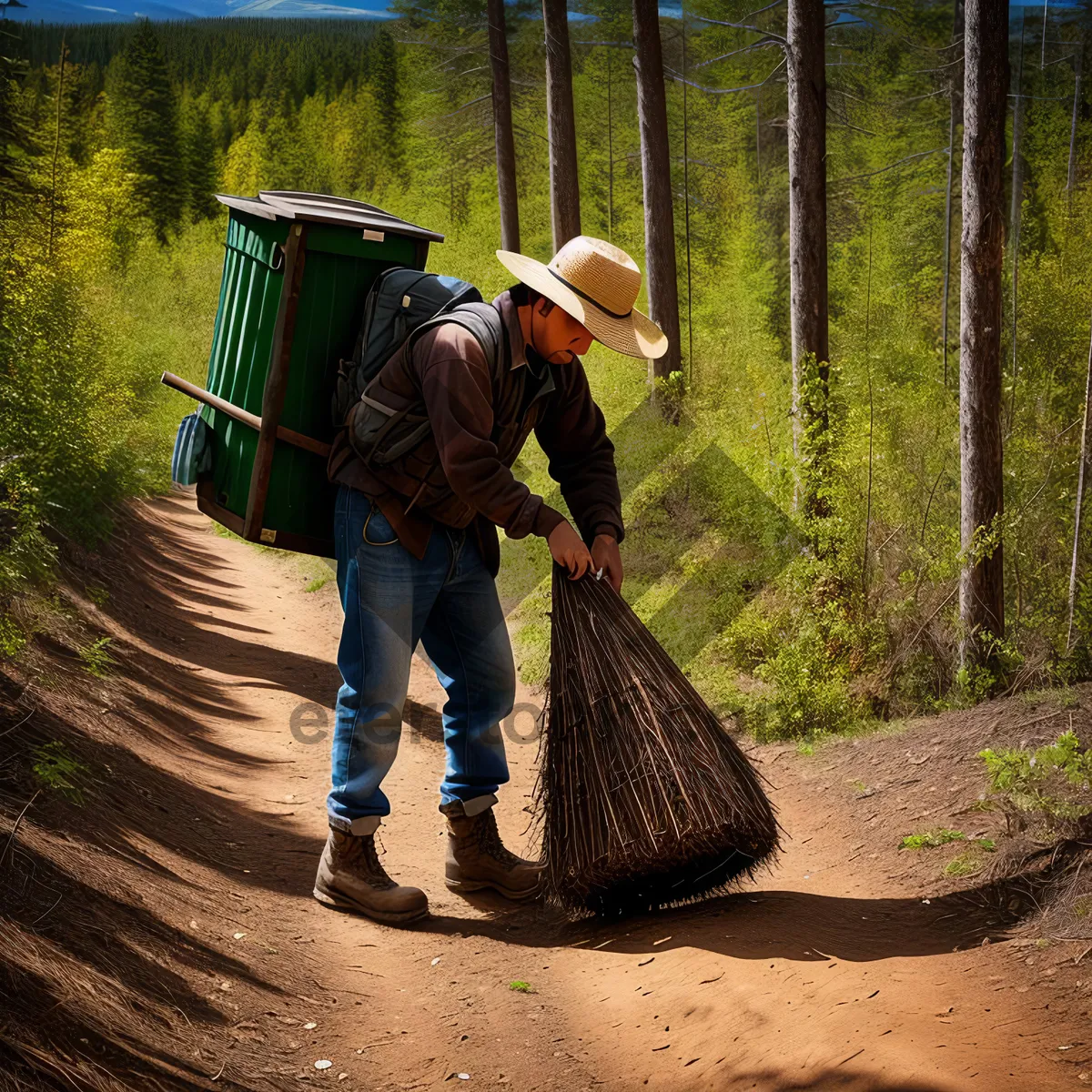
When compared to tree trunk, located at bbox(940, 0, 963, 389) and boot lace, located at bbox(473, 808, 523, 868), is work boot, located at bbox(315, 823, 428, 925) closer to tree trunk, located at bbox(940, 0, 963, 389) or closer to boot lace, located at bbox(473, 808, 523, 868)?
boot lace, located at bbox(473, 808, 523, 868)

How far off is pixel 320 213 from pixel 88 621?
13.2ft

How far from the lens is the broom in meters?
3.53

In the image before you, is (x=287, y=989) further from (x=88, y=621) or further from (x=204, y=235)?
(x=204, y=235)

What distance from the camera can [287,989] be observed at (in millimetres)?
3412

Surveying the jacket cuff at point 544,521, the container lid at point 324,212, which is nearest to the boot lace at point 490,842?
the jacket cuff at point 544,521

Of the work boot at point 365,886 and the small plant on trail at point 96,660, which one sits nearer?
the work boot at point 365,886

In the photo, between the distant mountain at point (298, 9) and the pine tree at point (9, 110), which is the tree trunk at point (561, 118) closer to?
the pine tree at point (9, 110)

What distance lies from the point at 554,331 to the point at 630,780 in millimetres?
1483

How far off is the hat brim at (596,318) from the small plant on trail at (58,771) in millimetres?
2285

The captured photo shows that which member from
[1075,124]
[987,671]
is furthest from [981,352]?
[1075,124]

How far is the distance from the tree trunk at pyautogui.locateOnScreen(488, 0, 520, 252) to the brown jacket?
48.8 ft

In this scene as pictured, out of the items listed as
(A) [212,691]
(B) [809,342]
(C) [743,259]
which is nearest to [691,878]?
(A) [212,691]

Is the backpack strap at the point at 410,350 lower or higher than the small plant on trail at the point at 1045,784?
higher

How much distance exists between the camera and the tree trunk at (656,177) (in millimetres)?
12422
